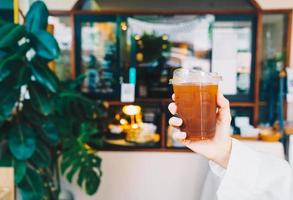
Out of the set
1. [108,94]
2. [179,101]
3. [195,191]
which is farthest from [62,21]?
[179,101]

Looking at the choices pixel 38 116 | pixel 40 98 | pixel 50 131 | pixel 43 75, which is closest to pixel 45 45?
pixel 43 75

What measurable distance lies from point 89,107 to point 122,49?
0.56 meters

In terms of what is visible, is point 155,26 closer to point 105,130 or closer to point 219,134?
point 105,130

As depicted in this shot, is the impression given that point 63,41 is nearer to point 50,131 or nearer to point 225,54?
point 50,131

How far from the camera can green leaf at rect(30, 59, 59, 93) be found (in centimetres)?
219

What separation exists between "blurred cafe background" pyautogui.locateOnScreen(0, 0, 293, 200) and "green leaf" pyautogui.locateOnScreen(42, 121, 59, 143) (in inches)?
16.9

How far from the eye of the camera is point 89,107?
2.68 m

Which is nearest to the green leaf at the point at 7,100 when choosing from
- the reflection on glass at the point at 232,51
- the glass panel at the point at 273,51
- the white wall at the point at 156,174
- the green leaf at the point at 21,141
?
the green leaf at the point at 21,141

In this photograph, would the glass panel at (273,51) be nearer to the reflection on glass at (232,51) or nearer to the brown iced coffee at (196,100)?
the reflection on glass at (232,51)

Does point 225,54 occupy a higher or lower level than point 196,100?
higher

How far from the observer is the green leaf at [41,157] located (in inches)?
91.8

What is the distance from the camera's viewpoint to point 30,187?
2283 millimetres

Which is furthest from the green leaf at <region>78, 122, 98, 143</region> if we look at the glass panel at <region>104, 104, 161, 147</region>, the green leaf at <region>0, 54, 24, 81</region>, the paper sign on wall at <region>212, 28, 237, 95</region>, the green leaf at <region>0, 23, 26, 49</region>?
the paper sign on wall at <region>212, 28, 237, 95</region>

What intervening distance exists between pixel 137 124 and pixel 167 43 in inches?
28.1
